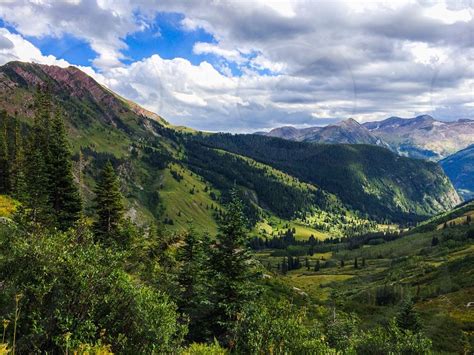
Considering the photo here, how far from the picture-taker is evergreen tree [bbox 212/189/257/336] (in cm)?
3834

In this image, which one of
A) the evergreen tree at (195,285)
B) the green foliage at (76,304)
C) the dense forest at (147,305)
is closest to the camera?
the green foliage at (76,304)

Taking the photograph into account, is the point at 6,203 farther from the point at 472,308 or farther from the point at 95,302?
the point at 472,308

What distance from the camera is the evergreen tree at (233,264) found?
126 ft

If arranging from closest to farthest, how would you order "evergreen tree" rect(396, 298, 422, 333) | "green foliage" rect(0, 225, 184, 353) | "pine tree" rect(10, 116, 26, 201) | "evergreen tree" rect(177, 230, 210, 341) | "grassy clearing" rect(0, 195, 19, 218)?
"green foliage" rect(0, 225, 184, 353), "evergreen tree" rect(177, 230, 210, 341), "evergreen tree" rect(396, 298, 422, 333), "grassy clearing" rect(0, 195, 19, 218), "pine tree" rect(10, 116, 26, 201)

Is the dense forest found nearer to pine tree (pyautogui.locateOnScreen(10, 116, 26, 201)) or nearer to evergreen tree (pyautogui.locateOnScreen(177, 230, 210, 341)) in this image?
evergreen tree (pyautogui.locateOnScreen(177, 230, 210, 341))

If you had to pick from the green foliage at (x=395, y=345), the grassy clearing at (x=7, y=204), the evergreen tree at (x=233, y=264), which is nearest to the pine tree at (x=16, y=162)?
the grassy clearing at (x=7, y=204)

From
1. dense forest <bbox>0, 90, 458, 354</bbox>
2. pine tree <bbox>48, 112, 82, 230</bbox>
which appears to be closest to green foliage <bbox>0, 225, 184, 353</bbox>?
dense forest <bbox>0, 90, 458, 354</bbox>

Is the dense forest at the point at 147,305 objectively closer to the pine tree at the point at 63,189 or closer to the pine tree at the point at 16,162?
the pine tree at the point at 63,189

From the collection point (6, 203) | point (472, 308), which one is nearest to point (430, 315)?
point (472, 308)

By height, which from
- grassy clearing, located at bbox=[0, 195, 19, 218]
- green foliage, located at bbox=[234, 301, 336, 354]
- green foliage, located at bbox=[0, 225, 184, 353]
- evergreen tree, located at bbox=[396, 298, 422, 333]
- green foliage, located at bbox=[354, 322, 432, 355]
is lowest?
evergreen tree, located at bbox=[396, 298, 422, 333]

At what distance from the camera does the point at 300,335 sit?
22047 mm

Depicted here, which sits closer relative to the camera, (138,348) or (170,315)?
(138,348)

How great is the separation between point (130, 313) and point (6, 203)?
90.2 metres

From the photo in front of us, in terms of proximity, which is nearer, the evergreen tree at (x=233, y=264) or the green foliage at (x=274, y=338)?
the green foliage at (x=274, y=338)
